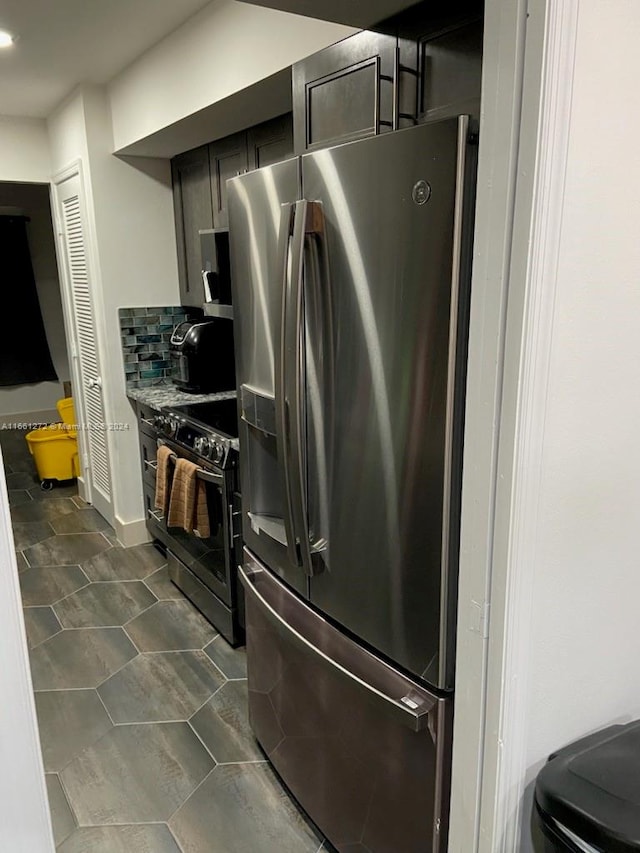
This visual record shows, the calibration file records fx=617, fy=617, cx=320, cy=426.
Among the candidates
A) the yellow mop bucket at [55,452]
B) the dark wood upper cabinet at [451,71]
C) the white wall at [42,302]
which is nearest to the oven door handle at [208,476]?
the dark wood upper cabinet at [451,71]

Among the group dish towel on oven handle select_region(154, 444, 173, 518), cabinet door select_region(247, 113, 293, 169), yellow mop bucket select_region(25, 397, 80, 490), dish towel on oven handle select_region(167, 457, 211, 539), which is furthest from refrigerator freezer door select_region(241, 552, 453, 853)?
yellow mop bucket select_region(25, 397, 80, 490)

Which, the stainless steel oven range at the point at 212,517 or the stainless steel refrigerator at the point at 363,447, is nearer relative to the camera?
the stainless steel refrigerator at the point at 363,447

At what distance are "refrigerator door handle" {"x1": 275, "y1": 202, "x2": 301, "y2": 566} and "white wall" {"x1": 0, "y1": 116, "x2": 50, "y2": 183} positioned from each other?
10.5 ft

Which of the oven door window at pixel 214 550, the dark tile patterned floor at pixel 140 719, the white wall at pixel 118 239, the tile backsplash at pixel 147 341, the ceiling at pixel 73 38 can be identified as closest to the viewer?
the dark tile patterned floor at pixel 140 719

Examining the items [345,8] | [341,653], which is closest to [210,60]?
[345,8]

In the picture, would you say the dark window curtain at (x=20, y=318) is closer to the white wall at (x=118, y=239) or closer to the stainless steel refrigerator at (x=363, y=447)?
the white wall at (x=118, y=239)

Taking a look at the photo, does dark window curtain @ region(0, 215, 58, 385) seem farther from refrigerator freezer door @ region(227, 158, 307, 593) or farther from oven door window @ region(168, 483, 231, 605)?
refrigerator freezer door @ region(227, 158, 307, 593)

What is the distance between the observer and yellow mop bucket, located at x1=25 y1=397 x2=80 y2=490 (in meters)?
4.61

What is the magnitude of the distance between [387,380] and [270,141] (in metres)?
1.79

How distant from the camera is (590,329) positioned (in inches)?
39.9

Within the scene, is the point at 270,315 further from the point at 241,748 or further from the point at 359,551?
the point at 241,748

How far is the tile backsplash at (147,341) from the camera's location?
3562mm

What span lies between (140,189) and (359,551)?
283 cm

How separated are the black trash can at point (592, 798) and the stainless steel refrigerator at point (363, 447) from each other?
25 cm
